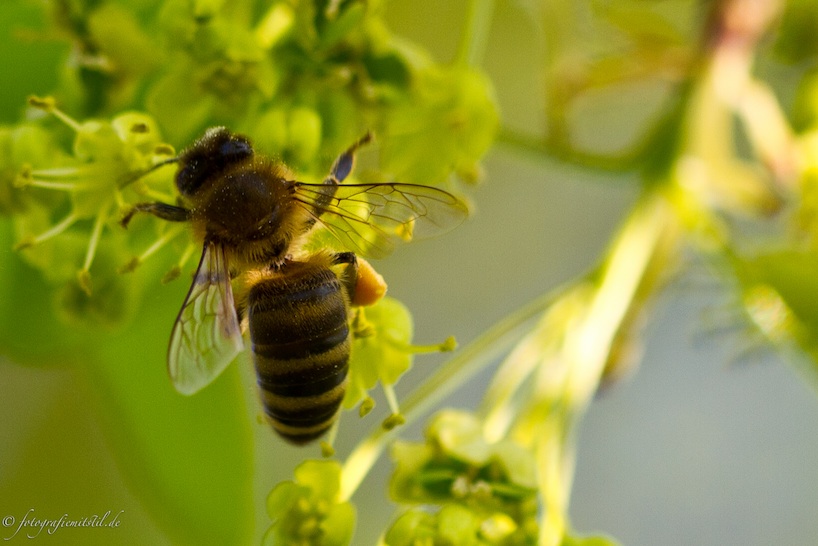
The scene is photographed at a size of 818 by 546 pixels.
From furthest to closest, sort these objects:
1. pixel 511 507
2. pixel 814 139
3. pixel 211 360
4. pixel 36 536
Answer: pixel 814 139, pixel 36 536, pixel 511 507, pixel 211 360

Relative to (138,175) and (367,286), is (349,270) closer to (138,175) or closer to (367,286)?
(367,286)

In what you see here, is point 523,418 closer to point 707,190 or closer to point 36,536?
point 707,190

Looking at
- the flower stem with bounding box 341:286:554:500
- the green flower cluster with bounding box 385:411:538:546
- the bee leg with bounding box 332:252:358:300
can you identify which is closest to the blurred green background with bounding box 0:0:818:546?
the flower stem with bounding box 341:286:554:500

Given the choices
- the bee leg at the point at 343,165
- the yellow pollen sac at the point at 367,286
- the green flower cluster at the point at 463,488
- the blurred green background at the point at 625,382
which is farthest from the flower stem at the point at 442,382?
the blurred green background at the point at 625,382

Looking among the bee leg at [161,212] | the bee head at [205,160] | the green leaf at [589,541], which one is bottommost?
the green leaf at [589,541]

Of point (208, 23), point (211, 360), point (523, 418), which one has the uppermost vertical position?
point (208, 23)

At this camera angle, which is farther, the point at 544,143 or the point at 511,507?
the point at 544,143

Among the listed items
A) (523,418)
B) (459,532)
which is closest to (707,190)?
(523,418)

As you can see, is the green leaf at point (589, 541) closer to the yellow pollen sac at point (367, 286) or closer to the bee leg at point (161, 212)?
the yellow pollen sac at point (367, 286)
